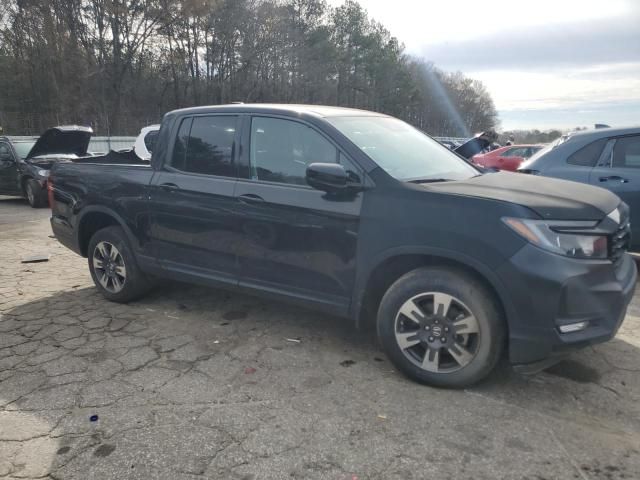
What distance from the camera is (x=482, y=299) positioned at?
2.81 m

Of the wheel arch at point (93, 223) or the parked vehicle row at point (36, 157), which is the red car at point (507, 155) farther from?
the wheel arch at point (93, 223)

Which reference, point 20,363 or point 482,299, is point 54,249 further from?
point 482,299

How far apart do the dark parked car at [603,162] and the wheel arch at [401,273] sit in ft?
10.7

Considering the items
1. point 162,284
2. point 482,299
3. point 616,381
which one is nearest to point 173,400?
point 482,299

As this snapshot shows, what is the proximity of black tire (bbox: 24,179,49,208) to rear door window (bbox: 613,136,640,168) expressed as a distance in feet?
37.7

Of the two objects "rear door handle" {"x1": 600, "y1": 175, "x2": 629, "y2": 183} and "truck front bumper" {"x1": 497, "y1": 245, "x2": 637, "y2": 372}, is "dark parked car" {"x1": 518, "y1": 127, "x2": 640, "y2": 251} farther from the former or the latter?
"truck front bumper" {"x1": 497, "y1": 245, "x2": 637, "y2": 372}

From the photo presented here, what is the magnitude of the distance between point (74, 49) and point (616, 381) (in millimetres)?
33409

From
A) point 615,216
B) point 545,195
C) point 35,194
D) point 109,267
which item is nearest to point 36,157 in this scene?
point 35,194

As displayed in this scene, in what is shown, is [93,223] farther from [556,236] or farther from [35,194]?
[35,194]

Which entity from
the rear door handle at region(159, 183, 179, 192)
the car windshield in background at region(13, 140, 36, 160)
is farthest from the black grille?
the car windshield in background at region(13, 140, 36, 160)

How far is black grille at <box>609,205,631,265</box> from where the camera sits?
9.37ft

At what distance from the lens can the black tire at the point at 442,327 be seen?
9.28 ft

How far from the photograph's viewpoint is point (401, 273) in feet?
10.6

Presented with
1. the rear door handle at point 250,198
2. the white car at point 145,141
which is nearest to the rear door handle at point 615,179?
the rear door handle at point 250,198
